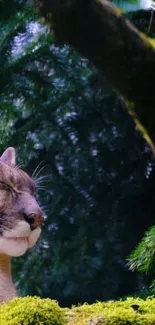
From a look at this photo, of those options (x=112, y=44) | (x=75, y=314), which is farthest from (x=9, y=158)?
(x=75, y=314)

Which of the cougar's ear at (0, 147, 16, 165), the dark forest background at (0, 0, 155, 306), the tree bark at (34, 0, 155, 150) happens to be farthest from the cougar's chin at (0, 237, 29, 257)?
the dark forest background at (0, 0, 155, 306)

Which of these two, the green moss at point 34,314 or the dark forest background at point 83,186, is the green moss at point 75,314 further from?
the dark forest background at point 83,186

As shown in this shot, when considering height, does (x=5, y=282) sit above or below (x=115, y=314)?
below

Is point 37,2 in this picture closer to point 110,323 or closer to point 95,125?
point 110,323

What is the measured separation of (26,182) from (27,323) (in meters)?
0.70

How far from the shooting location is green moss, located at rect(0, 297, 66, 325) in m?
1.11

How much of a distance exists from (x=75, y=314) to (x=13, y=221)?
494 mm

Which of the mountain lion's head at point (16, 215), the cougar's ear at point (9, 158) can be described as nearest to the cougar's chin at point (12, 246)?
the mountain lion's head at point (16, 215)

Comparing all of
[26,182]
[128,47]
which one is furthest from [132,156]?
[128,47]

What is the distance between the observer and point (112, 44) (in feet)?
4.50

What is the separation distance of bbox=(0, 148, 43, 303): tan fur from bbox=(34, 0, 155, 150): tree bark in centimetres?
36

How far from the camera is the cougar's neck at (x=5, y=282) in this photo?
153 centimetres

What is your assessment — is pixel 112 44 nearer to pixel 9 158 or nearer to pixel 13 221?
pixel 13 221

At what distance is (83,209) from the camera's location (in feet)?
12.9
